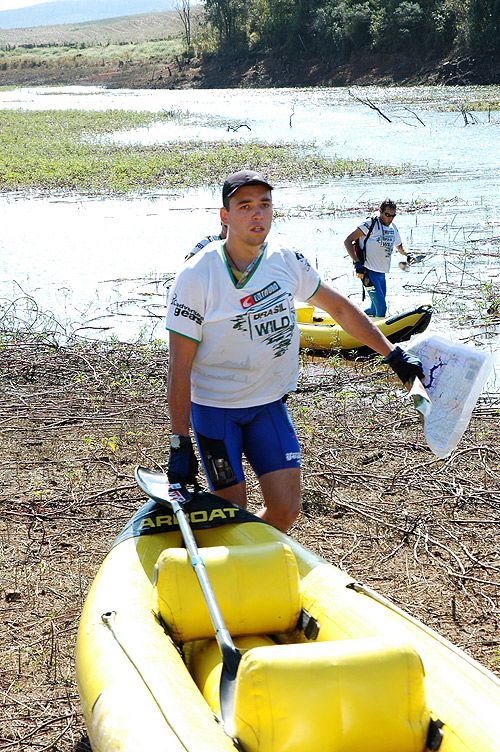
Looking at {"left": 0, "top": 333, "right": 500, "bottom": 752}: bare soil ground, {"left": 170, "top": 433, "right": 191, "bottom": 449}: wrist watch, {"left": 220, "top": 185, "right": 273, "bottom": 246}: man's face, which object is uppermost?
{"left": 220, "top": 185, "right": 273, "bottom": 246}: man's face

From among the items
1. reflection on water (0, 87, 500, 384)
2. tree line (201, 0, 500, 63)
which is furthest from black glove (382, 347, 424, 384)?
tree line (201, 0, 500, 63)

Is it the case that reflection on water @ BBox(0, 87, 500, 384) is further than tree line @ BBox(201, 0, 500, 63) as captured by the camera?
No

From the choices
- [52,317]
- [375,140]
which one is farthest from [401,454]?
[375,140]

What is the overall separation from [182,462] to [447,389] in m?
1.22

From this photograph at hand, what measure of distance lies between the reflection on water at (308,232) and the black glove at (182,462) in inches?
241

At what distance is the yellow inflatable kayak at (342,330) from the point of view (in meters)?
9.66

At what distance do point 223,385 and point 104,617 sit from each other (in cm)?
107

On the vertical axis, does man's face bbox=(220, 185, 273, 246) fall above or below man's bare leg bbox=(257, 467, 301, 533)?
above

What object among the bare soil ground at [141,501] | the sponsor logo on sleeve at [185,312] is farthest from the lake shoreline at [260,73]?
the sponsor logo on sleeve at [185,312]

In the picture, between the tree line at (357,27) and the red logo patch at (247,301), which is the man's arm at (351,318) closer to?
the red logo patch at (247,301)

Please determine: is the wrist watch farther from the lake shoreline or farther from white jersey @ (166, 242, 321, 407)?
the lake shoreline

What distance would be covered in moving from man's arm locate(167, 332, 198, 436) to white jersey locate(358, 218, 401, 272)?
6548mm

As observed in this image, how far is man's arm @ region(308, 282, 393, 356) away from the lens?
176 inches

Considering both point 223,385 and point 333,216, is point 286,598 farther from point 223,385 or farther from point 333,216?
point 333,216
